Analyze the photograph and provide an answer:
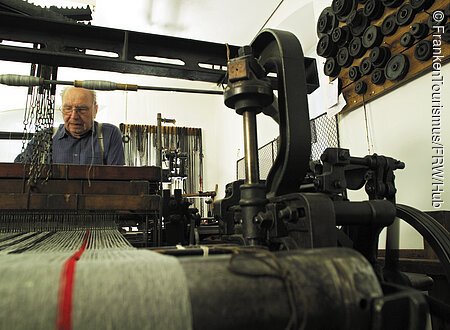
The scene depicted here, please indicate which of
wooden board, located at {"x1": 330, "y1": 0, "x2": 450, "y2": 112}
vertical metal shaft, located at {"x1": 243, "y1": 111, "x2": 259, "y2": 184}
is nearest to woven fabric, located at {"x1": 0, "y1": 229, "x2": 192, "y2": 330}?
vertical metal shaft, located at {"x1": 243, "y1": 111, "x2": 259, "y2": 184}

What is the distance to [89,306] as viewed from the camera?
32 cm

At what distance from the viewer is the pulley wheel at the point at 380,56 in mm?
1807

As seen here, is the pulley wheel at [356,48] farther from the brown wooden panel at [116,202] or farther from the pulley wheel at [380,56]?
the brown wooden panel at [116,202]

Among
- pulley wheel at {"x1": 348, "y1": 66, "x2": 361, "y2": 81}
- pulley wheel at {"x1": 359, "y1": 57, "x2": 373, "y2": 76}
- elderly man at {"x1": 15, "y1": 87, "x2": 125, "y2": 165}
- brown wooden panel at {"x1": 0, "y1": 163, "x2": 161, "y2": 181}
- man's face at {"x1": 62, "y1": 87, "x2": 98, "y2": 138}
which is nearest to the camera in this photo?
brown wooden panel at {"x1": 0, "y1": 163, "x2": 161, "y2": 181}

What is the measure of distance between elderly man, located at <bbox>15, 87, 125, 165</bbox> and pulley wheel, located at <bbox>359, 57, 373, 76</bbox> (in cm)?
149

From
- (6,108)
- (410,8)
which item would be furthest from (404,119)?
(6,108)

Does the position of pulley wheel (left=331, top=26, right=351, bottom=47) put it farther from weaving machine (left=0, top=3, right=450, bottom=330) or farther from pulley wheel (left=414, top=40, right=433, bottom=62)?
weaving machine (left=0, top=3, right=450, bottom=330)

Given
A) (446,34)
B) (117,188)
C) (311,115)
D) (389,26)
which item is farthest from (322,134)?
(117,188)

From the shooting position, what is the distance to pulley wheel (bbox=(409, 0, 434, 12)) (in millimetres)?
1553

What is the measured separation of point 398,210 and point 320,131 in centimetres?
183

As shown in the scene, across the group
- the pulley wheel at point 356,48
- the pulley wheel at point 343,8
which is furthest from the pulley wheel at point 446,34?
the pulley wheel at point 343,8

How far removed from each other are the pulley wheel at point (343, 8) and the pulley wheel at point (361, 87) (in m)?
0.42

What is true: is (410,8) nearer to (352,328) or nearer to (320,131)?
(320,131)

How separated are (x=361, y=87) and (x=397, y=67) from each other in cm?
27
